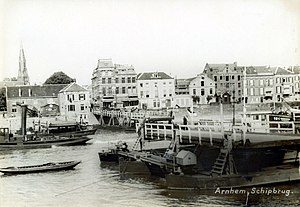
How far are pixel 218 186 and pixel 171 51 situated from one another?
2.22ft

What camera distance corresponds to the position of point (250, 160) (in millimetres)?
2566

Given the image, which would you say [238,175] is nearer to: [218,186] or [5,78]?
[218,186]

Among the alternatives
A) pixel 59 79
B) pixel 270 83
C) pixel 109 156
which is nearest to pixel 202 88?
pixel 270 83

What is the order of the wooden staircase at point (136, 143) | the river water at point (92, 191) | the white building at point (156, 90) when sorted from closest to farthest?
the river water at point (92, 191) → the white building at point (156, 90) → the wooden staircase at point (136, 143)

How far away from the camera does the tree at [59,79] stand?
2.46 m

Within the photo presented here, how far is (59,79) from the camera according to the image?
8.13 feet

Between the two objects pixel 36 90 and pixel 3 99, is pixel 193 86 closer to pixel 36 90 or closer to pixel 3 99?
pixel 36 90

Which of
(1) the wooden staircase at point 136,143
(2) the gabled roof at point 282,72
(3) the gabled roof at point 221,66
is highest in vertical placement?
(3) the gabled roof at point 221,66

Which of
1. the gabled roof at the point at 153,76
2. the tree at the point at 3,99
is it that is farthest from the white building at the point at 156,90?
the tree at the point at 3,99

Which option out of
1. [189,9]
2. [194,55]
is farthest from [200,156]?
[189,9]

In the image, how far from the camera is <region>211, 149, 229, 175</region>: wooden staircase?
2523 mm

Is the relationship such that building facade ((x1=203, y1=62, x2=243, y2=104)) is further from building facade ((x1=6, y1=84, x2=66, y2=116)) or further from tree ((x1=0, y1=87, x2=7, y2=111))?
tree ((x1=0, y1=87, x2=7, y2=111))

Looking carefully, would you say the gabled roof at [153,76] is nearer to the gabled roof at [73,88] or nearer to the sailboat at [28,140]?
the gabled roof at [73,88]

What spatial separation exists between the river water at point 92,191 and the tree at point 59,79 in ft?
1.17
